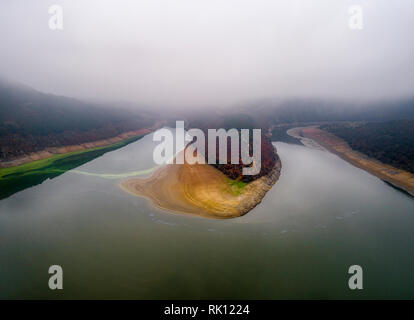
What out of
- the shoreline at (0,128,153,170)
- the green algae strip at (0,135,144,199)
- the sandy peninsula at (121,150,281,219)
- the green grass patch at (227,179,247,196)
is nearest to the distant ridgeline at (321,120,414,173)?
the sandy peninsula at (121,150,281,219)

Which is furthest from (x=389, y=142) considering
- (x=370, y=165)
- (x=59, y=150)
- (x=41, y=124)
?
(x=41, y=124)

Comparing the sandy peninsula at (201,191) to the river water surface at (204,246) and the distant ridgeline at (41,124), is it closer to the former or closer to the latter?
the river water surface at (204,246)

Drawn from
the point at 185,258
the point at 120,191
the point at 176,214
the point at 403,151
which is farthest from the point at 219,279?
the point at 403,151

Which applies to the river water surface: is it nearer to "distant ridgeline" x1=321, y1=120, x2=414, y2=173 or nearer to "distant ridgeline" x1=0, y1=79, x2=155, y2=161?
"distant ridgeline" x1=321, y1=120, x2=414, y2=173

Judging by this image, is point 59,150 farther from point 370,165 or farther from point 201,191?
point 370,165

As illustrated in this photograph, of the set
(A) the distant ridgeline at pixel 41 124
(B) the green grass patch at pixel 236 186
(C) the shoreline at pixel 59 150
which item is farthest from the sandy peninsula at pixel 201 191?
(A) the distant ridgeline at pixel 41 124

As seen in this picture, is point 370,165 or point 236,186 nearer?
point 236,186
